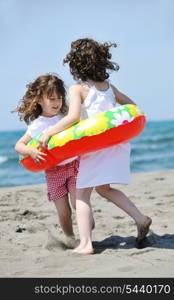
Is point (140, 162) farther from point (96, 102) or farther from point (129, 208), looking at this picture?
A: point (96, 102)

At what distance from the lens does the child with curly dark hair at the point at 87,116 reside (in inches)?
169

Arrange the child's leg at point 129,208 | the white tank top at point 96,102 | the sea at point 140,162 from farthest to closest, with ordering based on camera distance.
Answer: the sea at point 140,162 < the child's leg at point 129,208 < the white tank top at point 96,102

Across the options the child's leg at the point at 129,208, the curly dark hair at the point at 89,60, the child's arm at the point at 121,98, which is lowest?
the child's leg at the point at 129,208

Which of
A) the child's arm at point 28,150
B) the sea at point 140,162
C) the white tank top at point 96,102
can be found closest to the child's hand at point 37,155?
the child's arm at point 28,150

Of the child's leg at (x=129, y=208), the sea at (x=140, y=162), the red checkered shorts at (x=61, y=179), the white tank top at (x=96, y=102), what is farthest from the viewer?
the sea at (x=140, y=162)

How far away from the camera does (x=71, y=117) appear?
13.9 feet

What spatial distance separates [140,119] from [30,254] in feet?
4.68

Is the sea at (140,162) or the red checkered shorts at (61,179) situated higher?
the red checkered shorts at (61,179)

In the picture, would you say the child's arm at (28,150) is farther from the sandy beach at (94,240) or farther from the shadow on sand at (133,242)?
the shadow on sand at (133,242)

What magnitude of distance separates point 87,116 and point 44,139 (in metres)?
0.39

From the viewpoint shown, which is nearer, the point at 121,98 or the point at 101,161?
the point at 101,161

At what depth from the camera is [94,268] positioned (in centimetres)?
382

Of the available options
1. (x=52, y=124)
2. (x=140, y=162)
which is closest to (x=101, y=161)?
(x=52, y=124)

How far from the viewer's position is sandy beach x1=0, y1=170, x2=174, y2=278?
381 centimetres
